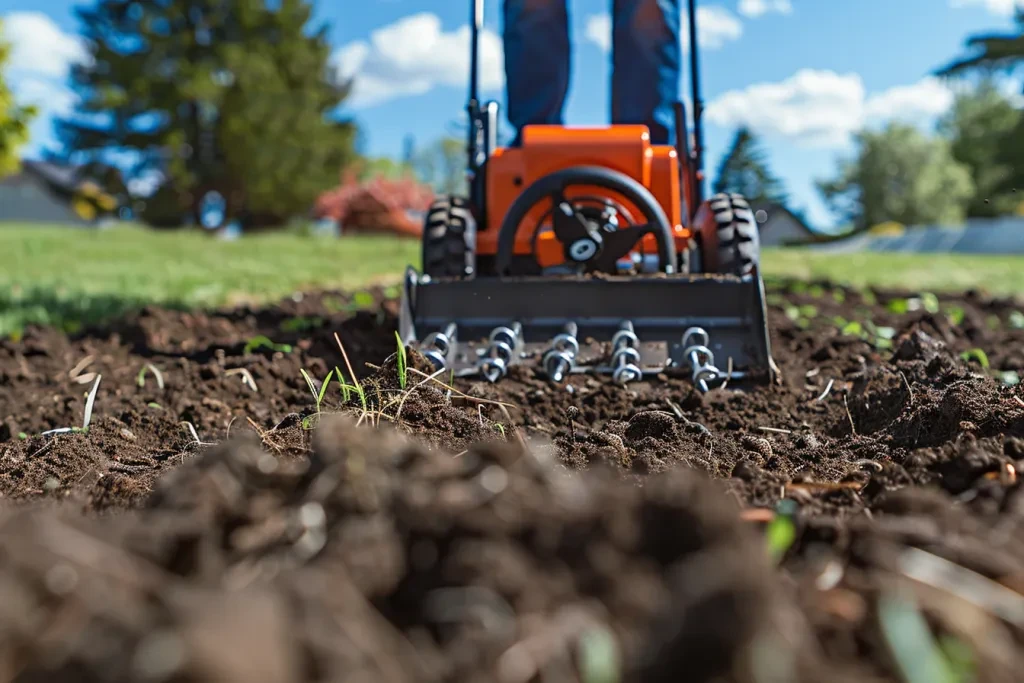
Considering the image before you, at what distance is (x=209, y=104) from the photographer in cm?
3228

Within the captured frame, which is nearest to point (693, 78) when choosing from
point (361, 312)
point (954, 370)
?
point (361, 312)

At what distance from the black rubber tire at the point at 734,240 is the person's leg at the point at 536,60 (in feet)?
3.65

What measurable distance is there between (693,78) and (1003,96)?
6465 centimetres

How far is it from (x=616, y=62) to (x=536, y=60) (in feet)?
1.58

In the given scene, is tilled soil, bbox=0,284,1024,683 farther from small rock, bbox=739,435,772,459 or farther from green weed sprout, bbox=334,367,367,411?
green weed sprout, bbox=334,367,367,411

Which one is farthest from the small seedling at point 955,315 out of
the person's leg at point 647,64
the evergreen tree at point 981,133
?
the evergreen tree at point 981,133

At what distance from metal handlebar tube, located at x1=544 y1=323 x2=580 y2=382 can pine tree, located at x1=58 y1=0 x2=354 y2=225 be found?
97.2 feet

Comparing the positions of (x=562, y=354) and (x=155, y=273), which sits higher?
(x=155, y=273)

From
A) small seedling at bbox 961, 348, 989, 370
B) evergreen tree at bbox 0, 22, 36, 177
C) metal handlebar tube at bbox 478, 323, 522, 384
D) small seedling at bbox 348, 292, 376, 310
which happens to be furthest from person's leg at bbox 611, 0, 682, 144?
evergreen tree at bbox 0, 22, 36, 177

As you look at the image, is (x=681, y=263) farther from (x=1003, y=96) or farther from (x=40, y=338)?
(x=1003, y=96)

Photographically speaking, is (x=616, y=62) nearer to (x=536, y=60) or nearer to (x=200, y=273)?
(x=536, y=60)

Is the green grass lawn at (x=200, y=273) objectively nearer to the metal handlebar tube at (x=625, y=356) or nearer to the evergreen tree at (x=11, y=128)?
the evergreen tree at (x=11, y=128)

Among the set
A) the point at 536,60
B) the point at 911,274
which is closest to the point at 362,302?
the point at 536,60

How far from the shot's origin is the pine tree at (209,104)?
3180cm
